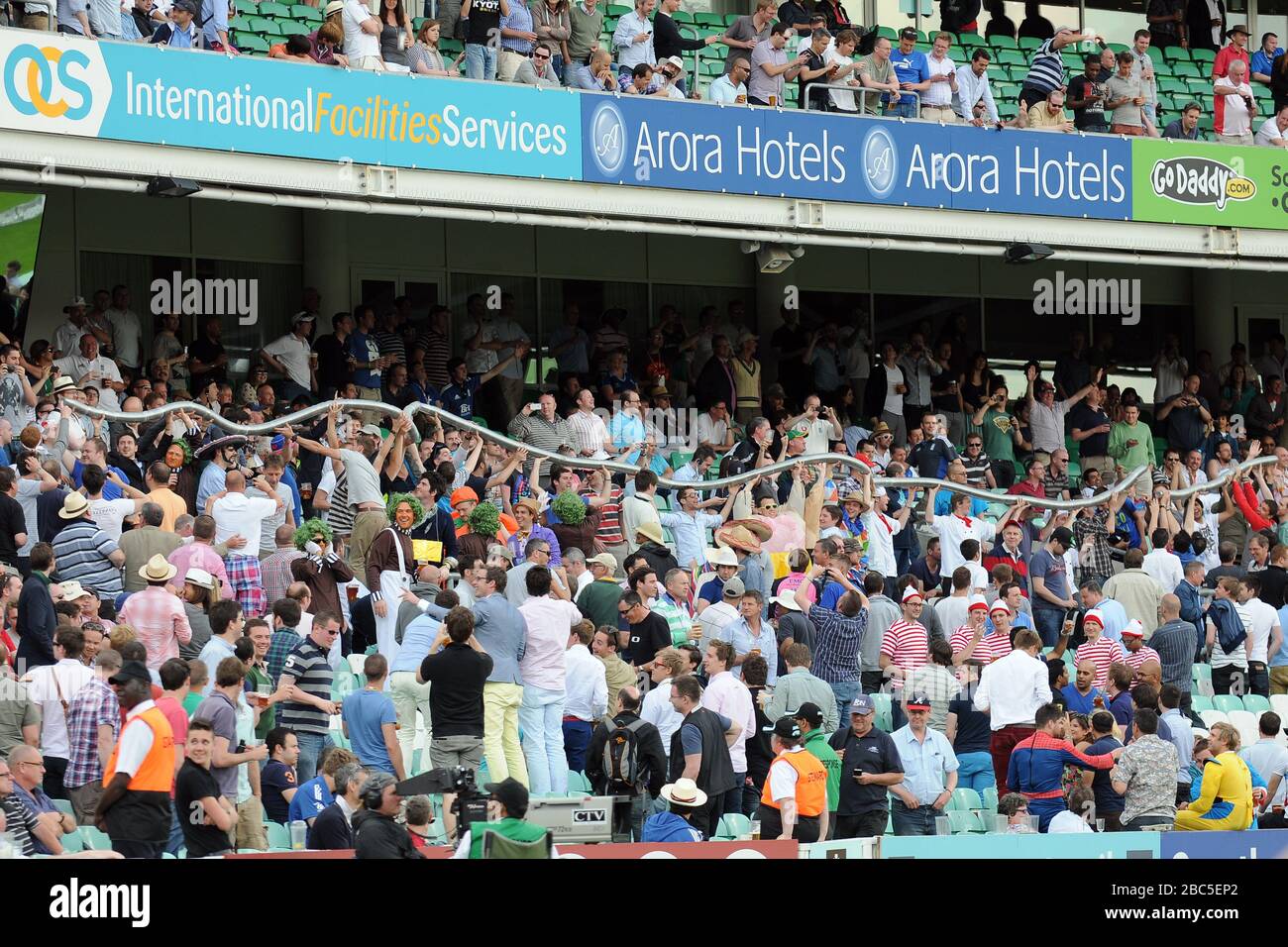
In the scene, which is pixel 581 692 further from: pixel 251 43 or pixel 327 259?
pixel 327 259

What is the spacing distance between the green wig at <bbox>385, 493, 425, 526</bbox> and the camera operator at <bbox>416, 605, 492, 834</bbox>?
2.39 m

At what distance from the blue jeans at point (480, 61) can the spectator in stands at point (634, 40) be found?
1.50 meters

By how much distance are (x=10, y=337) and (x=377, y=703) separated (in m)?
8.21

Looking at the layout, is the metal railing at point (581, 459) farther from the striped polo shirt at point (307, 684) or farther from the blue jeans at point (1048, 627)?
the striped polo shirt at point (307, 684)

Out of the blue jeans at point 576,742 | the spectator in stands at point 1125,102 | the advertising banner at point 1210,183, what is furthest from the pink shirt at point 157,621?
the spectator in stands at point 1125,102

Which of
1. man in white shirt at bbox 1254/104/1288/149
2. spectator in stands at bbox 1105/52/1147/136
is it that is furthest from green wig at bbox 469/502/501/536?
man in white shirt at bbox 1254/104/1288/149

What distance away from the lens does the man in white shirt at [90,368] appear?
17281 millimetres

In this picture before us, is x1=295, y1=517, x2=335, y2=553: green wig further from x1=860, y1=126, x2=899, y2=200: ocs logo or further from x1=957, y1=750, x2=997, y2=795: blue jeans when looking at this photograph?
x1=860, y1=126, x2=899, y2=200: ocs logo

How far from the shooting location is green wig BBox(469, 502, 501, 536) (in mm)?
14516

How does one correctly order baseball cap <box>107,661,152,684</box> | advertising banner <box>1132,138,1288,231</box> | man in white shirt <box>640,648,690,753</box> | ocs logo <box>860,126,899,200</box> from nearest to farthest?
baseball cap <box>107,661,152,684</box>
man in white shirt <box>640,648,690,753</box>
ocs logo <box>860,126,899,200</box>
advertising banner <box>1132,138,1288,231</box>

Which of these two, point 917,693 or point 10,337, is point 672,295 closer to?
point 10,337

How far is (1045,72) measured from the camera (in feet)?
73.2

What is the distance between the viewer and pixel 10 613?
12109mm
